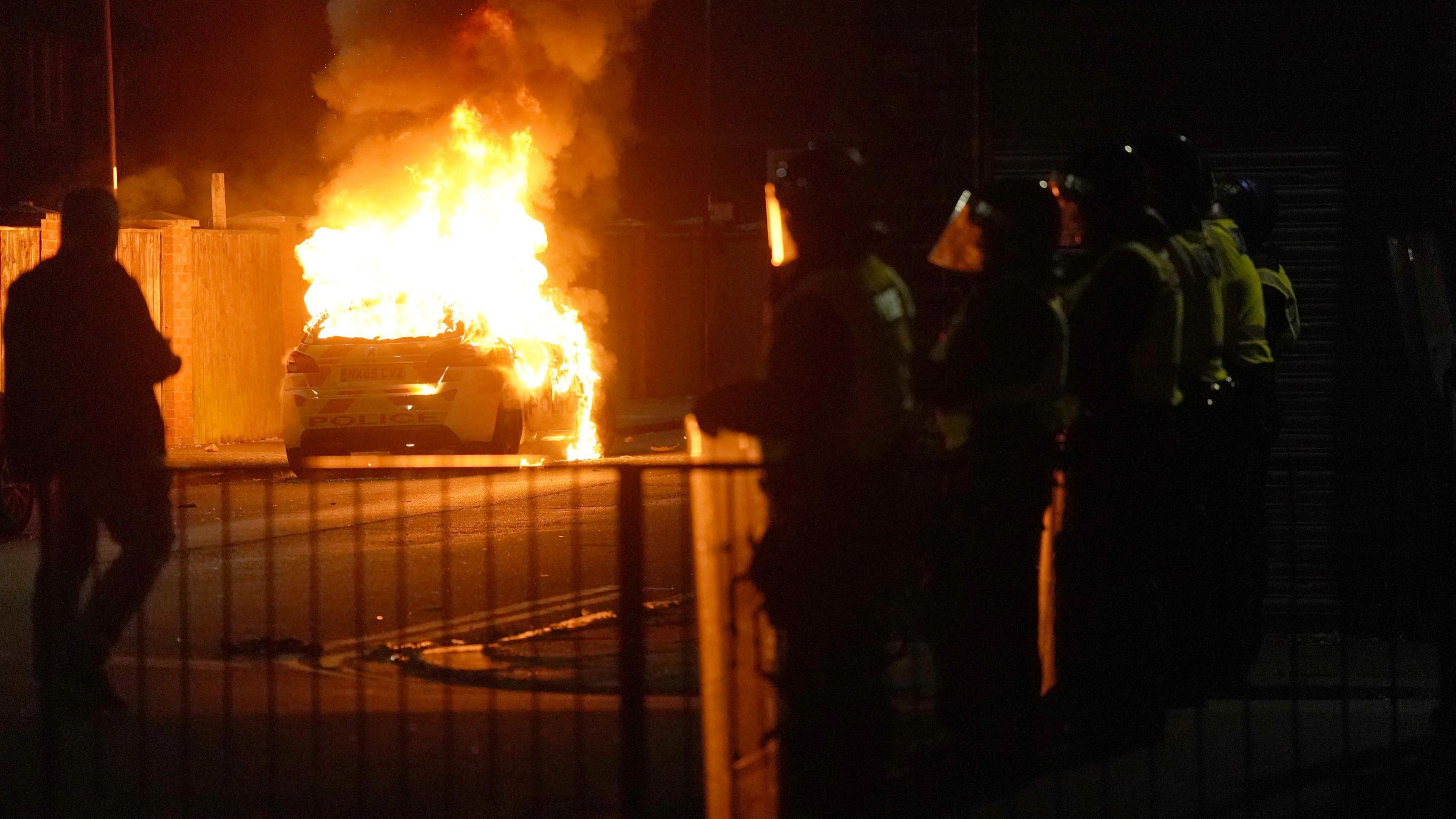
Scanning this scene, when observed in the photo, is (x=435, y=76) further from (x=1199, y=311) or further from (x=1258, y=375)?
(x=1199, y=311)

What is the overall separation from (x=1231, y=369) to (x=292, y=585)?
5.30 m

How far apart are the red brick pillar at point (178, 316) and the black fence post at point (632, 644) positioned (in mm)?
15041

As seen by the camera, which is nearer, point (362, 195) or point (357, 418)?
point (357, 418)

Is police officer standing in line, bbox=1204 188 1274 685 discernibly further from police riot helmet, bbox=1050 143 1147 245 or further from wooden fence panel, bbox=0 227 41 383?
wooden fence panel, bbox=0 227 41 383

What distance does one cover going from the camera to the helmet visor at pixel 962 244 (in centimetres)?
547

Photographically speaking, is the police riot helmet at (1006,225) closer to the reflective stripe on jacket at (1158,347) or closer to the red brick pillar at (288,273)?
the reflective stripe on jacket at (1158,347)

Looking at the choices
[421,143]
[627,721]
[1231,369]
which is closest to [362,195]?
[421,143]

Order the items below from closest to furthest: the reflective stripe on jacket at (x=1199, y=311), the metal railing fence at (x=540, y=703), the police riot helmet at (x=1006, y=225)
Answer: the metal railing fence at (x=540, y=703) < the police riot helmet at (x=1006, y=225) < the reflective stripe on jacket at (x=1199, y=311)

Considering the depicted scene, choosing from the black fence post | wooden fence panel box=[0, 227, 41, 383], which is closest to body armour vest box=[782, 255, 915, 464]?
→ the black fence post

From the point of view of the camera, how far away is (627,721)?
470 centimetres

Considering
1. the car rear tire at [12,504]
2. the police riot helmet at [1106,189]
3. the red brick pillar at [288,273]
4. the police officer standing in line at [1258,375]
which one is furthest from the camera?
the red brick pillar at [288,273]

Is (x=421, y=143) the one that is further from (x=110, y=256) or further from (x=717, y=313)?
(x=110, y=256)

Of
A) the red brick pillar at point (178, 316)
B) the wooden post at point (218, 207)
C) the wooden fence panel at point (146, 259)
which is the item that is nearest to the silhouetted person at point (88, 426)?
the wooden fence panel at point (146, 259)

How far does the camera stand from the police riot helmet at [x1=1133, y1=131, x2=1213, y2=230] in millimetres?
6672
